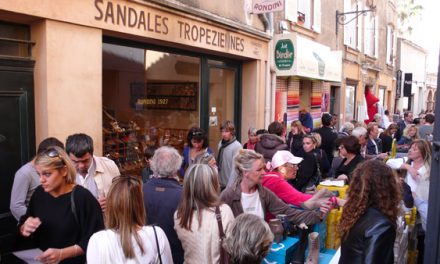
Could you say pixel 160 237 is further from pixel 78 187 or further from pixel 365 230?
pixel 365 230

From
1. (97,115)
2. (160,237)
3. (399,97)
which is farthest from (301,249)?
(399,97)

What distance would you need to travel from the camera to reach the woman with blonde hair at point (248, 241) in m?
2.17

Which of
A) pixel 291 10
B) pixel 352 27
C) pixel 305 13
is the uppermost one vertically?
pixel 352 27

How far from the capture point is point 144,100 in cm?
682

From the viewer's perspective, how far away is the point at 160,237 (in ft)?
7.95

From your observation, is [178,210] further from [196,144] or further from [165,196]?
[196,144]

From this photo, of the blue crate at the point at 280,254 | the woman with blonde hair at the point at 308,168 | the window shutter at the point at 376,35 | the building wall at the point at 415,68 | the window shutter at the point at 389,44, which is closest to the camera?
the blue crate at the point at 280,254

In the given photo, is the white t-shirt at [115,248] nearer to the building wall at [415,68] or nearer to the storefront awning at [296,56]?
the storefront awning at [296,56]

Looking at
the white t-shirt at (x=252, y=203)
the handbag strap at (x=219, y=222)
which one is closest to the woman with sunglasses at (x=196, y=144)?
the white t-shirt at (x=252, y=203)

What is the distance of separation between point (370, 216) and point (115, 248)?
1558 mm

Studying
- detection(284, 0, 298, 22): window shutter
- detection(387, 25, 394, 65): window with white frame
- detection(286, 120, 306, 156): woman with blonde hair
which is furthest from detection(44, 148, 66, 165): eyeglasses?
detection(387, 25, 394, 65): window with white frame

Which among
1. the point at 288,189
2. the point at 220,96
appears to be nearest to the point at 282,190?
the point at 288,189

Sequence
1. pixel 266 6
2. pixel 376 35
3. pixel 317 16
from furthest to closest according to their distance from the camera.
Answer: pixel 376 35 < pixel 317 16 < pixel 266 6

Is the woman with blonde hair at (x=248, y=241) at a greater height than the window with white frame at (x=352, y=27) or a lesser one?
lesser
